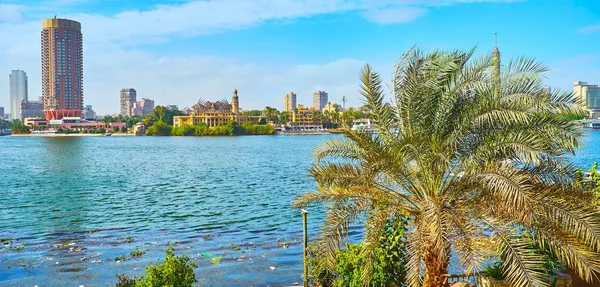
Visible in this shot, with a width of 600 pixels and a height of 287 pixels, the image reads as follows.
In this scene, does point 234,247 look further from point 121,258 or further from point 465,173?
point 465,173

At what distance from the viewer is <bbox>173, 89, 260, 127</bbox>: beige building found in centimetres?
17700

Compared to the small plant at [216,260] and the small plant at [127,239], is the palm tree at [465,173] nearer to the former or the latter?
the small plant at [216,260]

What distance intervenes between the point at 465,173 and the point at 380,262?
1.86 meters

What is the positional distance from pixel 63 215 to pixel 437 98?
2021 centimetres

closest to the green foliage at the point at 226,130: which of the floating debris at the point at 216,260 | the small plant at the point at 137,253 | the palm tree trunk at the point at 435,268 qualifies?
the small plant at the point at 137,253

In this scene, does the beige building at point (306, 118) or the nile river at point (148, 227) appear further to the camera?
the beige building at point (306, 118)

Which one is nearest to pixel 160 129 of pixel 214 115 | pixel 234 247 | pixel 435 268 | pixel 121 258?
pixel 214 115

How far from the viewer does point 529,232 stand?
7.64 metres

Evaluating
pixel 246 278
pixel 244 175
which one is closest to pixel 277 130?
pixel 244 175

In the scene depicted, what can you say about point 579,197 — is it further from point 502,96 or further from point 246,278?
point 246,278

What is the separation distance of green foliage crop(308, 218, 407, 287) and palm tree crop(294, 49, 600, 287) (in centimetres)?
23

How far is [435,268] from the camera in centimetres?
783

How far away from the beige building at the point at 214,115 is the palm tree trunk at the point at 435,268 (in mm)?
168403

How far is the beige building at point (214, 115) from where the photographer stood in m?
177
